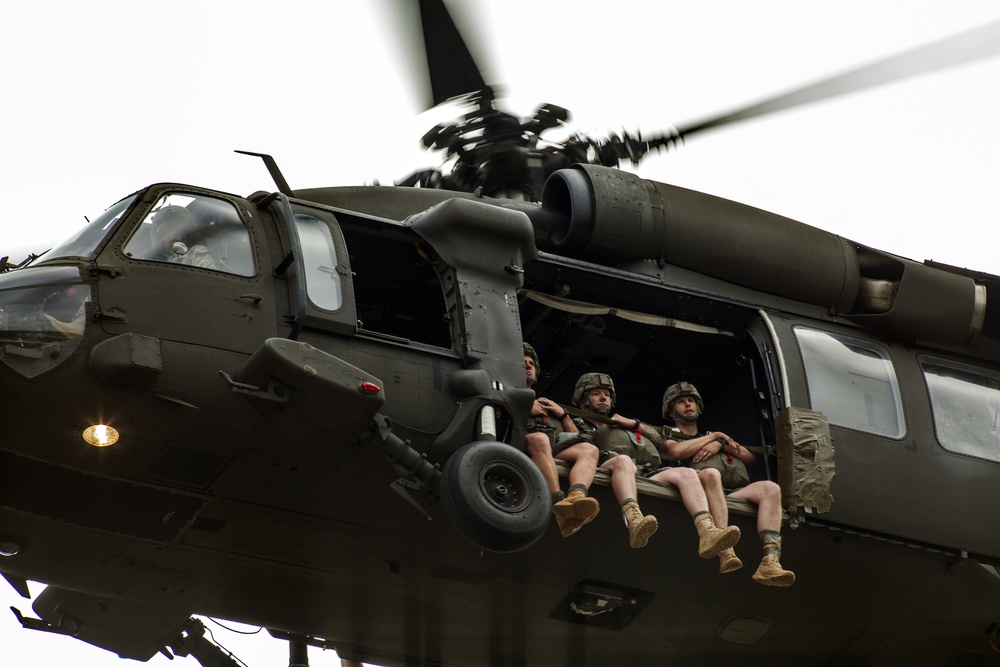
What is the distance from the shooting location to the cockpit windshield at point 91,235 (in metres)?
8.05

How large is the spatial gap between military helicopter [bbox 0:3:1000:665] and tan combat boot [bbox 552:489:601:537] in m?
0.36

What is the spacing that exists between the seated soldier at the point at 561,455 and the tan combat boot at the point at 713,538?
0.63 m

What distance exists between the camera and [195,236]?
8.16 meters

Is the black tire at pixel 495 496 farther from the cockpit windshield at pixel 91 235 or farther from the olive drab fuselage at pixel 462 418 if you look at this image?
the cockpit windshield at pixel 91 235

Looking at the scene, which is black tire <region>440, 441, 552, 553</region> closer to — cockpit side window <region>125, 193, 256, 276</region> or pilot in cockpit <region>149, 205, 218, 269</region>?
→ cockpit side window <region>125, 193, 256, 276</region>

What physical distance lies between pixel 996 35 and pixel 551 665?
492cm

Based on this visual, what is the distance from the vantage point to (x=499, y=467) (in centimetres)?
785

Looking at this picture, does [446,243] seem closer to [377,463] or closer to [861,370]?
[377,463]

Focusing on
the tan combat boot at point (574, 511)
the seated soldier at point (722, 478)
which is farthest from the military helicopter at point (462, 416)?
the tan combat boot at point (574, 511)

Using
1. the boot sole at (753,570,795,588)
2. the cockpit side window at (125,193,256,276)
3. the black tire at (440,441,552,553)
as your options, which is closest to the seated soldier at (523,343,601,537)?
the black tire at (440,441,552,553)

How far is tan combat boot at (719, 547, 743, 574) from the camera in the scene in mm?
8453

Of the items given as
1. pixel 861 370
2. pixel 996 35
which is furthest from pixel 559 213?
pixel 996 35

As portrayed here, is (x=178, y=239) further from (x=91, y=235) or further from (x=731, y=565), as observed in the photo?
(x=731, y=565)

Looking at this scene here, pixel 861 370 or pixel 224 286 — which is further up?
pixel 224 286
